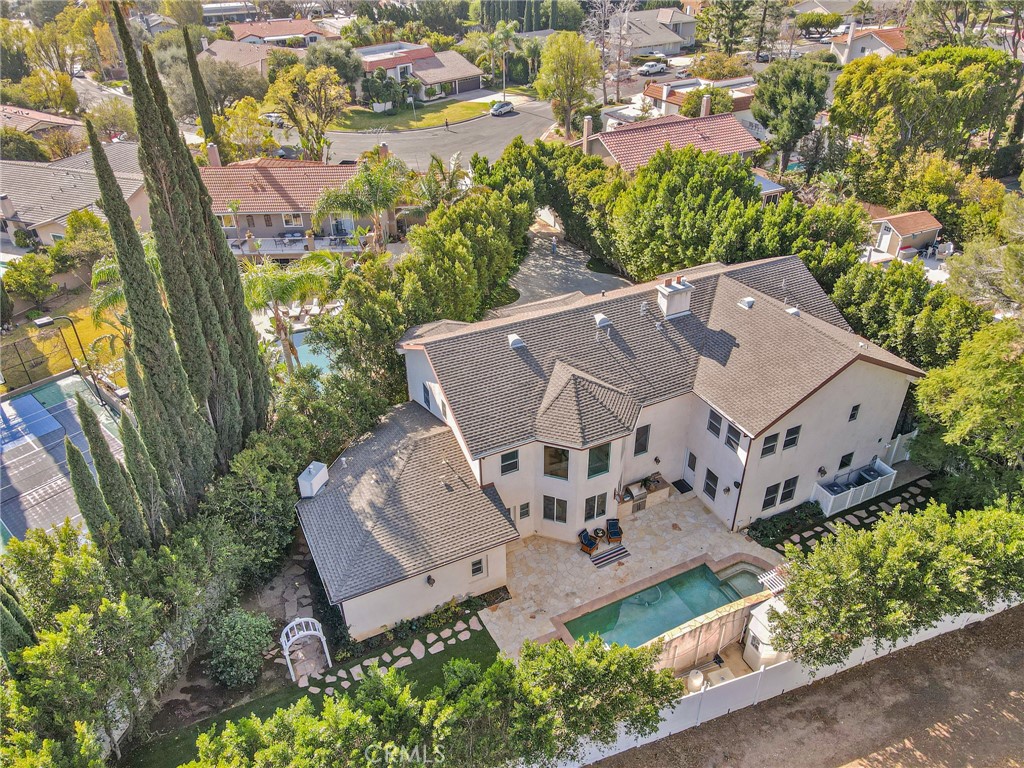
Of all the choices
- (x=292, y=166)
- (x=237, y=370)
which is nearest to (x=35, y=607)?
(x=237, y=370)

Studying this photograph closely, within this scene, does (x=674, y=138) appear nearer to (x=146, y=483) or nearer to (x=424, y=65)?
(x=146, y=483)

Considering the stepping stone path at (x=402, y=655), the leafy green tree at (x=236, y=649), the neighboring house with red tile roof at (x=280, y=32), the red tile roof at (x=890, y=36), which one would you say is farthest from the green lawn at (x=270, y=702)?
the red tile roof at (x=890, y=36)

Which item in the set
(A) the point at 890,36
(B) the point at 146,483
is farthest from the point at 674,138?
(A) the point at 890,36

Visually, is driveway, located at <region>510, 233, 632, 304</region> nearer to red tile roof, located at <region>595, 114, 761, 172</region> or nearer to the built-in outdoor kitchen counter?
red tile roof, located at <region>595, 114, 761, 172</region>

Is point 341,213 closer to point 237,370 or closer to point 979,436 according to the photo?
point 237,370

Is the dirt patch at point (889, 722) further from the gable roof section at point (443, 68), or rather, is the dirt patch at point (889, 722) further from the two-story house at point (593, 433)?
the gable roof section at point (443, 68)
